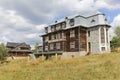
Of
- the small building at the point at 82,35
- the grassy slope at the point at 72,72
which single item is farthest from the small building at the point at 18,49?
the grassy slope at the point at 72,72

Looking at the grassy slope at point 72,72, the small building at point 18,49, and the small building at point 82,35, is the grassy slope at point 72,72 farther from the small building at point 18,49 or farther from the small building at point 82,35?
the small building at point 18,49

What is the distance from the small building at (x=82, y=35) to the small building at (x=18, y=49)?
102 ft

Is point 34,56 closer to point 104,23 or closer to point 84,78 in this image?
point 104,23

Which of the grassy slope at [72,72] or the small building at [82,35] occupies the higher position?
the small building at [82,35]

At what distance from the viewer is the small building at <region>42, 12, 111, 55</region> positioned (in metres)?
45.9

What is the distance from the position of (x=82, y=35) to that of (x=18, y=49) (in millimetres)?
42450

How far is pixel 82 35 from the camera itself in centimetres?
4794

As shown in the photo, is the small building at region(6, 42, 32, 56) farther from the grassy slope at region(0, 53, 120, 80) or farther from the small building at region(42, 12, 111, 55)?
the grassy slope at region(0, 53, 120, 80)

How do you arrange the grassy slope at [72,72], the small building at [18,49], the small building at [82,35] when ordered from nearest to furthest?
the grassy slope at [72,72] < the small building at [82,35] < the small building at [18,49]

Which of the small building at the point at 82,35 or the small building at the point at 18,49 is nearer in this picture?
the small building at the point at 82,35

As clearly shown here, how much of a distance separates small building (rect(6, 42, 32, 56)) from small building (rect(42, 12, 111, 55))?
31204 millimetres

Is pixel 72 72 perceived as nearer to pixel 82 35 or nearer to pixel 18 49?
pixel 82 35

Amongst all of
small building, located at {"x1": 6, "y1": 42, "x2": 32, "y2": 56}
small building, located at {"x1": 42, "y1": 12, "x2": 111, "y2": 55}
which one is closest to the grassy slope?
small building, located at {"x1": 42, "y1": 12, "x2": 111, "y2": 55}

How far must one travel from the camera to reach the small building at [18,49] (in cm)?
8018
